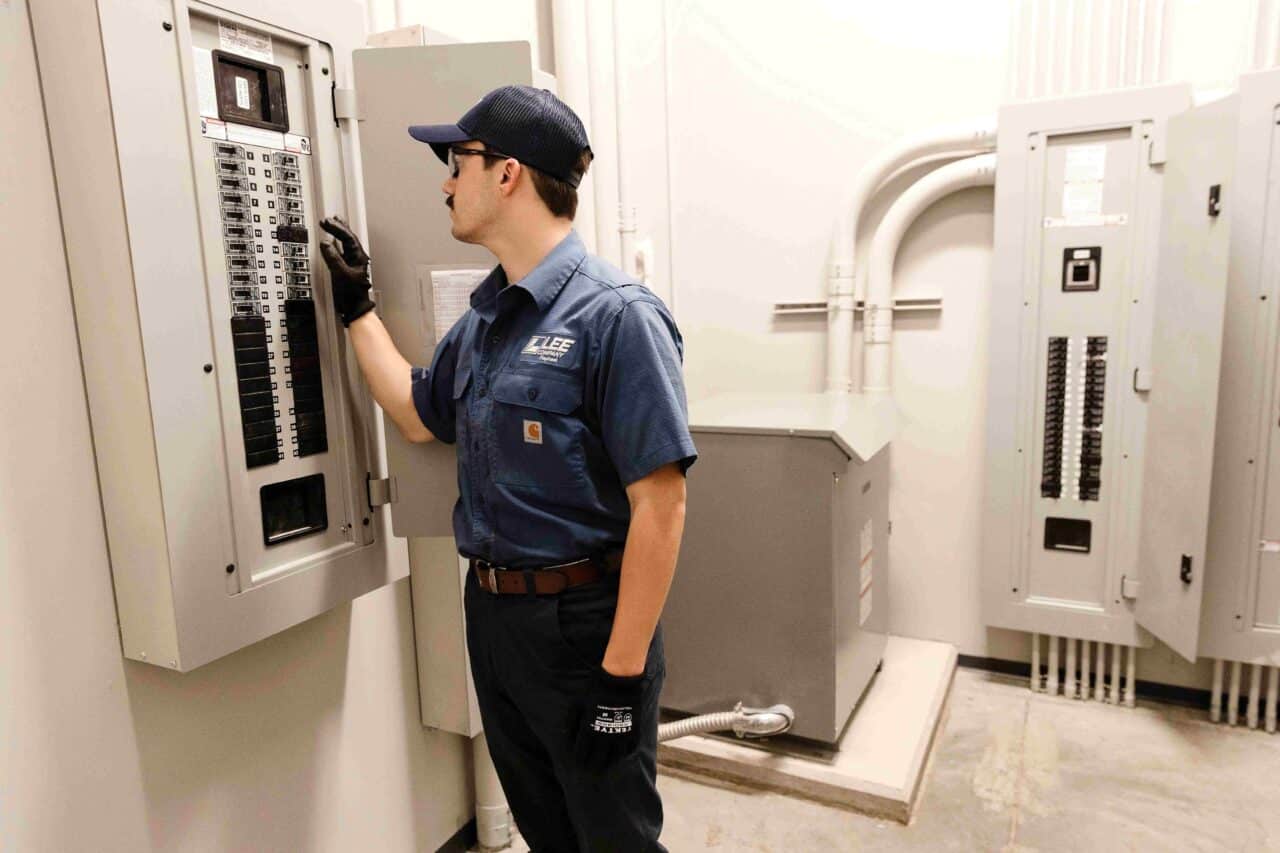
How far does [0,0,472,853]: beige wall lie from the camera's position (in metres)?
1.14

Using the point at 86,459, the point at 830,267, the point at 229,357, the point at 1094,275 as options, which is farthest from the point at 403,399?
the point at 1094,275

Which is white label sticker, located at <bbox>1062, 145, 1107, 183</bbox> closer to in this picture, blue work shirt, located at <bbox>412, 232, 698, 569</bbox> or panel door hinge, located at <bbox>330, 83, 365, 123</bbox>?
blue work shirt, located at <bbox>412, 232, 698, 569</bbox>

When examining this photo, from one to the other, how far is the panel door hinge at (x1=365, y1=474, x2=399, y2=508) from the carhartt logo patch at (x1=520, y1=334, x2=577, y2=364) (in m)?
0.44

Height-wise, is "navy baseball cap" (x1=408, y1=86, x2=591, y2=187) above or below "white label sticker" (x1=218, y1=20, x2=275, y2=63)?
below

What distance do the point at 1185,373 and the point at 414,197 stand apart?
2.20 meters

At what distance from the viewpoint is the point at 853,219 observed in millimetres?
2871

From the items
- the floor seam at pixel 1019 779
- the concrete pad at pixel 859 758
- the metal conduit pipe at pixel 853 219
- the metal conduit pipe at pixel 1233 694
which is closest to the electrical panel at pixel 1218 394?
the metal conduit pipe at pixel 1233 694

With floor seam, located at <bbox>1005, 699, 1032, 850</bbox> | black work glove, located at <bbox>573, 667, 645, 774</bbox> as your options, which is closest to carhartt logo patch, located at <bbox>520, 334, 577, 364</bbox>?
black work glove, located at <bbox>573, 667, 645, 774</bbox>

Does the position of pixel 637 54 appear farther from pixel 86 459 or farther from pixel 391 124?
pixel 86 459

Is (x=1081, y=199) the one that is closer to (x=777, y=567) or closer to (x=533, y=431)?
(x=777, y=567)

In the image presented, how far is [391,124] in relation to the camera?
146 cm

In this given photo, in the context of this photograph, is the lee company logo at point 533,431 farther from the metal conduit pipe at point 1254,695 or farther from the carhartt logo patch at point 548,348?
the metal conduit pipe at point 1254,695

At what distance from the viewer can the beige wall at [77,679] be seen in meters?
1.14

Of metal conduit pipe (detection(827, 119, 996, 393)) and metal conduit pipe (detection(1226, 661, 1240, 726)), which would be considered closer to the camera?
metal conduit pipe (detection(1226, 661, 1240, 726))
